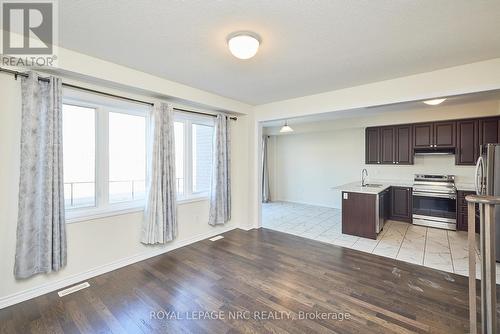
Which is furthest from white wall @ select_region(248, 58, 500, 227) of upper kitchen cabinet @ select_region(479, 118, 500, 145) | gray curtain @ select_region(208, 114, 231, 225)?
upper kitchen cabinet @ select_region(479, 118, 500, 145)

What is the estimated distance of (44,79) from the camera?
2.37m

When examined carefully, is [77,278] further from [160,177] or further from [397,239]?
[397,239]

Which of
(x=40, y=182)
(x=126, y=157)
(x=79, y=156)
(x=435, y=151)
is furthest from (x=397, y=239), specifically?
(x=40, y=182)

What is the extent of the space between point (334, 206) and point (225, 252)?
4.42m

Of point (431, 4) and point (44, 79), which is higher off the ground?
point (431, 4)

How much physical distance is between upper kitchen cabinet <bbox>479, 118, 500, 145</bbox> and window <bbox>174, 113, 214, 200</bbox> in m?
5.38

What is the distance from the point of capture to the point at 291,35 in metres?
2.10

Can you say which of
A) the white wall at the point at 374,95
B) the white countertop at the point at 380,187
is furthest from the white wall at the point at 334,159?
the white wall at the point at 374,95

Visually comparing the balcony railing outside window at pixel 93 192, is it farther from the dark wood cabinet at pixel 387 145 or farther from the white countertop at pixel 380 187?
the dark wood cabinet at pixel 387 145

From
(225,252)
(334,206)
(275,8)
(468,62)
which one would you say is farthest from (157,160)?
(334,206)

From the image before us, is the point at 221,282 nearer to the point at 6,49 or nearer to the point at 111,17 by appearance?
the point at 111,17

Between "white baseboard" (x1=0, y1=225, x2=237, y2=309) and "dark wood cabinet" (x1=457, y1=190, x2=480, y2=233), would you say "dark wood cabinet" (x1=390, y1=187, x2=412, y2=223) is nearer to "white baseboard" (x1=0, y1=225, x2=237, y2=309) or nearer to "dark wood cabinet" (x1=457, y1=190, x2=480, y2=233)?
"dark wood cabinet" (x1=457, y1=190, x2=480, y2=233)

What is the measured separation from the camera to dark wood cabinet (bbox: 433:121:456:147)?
15.6 feet

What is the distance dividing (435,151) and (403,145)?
24.1 inches
